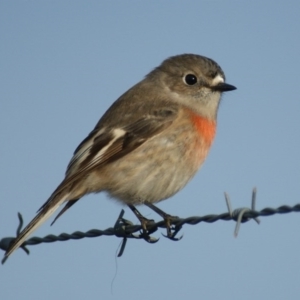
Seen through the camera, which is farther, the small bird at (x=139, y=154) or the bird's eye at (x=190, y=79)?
the bird's eye at (x=190, y=79)

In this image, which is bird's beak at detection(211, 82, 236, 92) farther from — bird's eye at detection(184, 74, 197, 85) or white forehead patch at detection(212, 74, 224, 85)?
bird's eye at detection(184, 74, 197, 85)

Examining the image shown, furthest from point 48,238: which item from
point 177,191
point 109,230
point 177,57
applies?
point 177,57

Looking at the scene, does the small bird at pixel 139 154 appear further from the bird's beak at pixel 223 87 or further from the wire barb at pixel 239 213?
the wire barb at pixel 239 213

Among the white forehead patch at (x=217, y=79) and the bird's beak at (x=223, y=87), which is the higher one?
the white forehead patch at (x=217, y=79)

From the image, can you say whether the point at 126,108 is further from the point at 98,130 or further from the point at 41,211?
the point at 41,211

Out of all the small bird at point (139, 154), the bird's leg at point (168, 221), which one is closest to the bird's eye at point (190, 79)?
the small bird at point (139, 154)

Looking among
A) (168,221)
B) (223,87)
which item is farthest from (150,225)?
(223,87)
